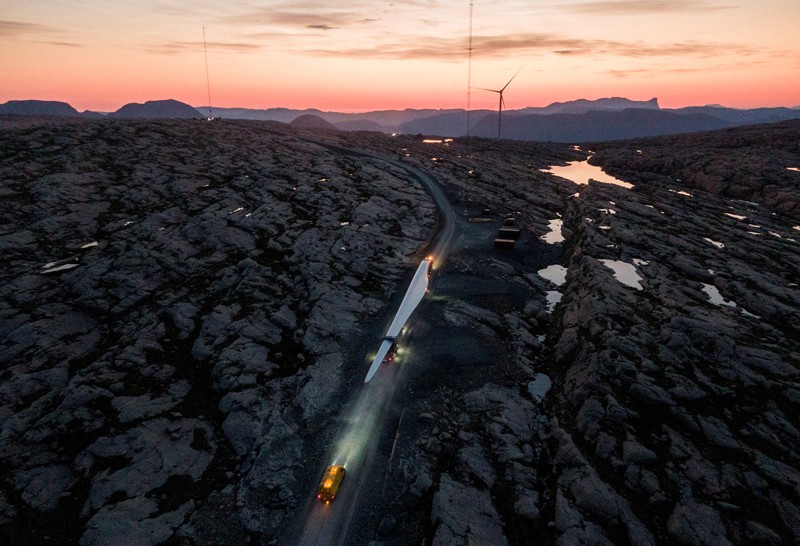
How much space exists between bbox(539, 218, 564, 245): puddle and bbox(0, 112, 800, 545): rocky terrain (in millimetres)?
675

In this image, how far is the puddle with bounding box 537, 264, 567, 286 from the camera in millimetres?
57562

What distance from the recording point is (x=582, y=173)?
136250 mm

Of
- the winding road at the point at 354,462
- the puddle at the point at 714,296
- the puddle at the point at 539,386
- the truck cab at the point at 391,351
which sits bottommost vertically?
the winding road at the point at 354,462

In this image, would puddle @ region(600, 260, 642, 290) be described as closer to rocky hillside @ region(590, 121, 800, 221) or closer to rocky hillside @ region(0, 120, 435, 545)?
rocky hillside @ region(0, 120, 435, 545)

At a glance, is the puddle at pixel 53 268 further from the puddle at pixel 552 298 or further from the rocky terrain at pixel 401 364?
the puddle at pixel 552 298

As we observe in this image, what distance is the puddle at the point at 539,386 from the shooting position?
3662 centimetres

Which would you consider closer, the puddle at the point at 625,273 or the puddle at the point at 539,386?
the puddle at the point at 539,386

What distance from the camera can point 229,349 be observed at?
41000mm

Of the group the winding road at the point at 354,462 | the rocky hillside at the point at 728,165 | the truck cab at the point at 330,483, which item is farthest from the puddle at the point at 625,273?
the rocky hillside at the point at 728,165

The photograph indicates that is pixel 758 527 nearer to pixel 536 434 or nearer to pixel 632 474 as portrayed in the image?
pixel 632 474

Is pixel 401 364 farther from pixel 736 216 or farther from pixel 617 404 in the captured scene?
pixel 736 216

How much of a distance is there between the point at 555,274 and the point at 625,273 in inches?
376

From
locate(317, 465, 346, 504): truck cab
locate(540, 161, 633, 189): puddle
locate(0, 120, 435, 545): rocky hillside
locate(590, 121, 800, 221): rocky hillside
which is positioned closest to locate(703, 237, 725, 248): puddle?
locate(590, 121, 800, 221): rocky hillside

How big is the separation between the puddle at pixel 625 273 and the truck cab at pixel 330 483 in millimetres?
43779
